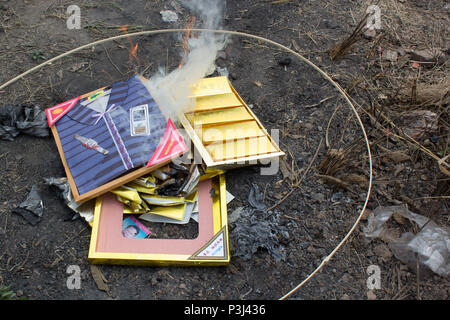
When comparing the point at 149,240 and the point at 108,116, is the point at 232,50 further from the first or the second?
the point at 149,240

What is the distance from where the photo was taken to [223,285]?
7.30ft

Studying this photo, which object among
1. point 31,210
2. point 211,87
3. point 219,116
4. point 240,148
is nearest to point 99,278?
point 31,210

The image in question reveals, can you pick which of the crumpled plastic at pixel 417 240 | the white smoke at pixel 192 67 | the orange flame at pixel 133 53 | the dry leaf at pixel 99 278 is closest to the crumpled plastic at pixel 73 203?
the dry leaf at pixel 99 278

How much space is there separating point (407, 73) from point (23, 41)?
340cm

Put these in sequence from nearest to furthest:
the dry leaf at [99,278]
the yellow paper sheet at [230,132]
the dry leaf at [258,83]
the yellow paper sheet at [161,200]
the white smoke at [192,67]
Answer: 1. the dry leaf at [99,278]
2. the yellow paper sheet at [161,200]
3. the yellow paper sheet at [230,132]
4. the white smoke at [192,67]
5. the dry leaf at [258,83]

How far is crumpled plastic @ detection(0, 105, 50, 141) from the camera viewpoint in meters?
2.67

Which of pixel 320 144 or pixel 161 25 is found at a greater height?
pixel 161 25

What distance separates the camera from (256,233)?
2379 millimetres

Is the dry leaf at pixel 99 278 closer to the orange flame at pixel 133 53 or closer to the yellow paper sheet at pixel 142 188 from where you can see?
the yellow paper sheet at pixel 142 188

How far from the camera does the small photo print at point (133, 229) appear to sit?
2.38 m

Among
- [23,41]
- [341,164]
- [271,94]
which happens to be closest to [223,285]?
[341,164]

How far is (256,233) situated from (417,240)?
990mm

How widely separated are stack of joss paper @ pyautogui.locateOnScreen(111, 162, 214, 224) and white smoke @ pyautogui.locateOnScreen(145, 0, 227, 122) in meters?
0.44

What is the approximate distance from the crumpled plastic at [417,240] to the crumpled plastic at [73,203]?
69.5 inches
